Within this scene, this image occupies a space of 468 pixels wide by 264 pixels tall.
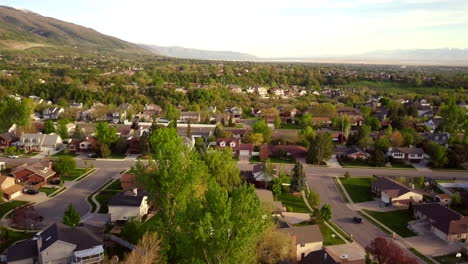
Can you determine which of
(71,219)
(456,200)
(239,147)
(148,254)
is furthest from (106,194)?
(456,200)

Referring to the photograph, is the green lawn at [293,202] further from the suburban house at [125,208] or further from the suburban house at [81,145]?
the suburban house at [81,145]

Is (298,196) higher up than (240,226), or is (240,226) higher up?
(240,226)

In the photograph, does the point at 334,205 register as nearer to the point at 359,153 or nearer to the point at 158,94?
the point at 359,153

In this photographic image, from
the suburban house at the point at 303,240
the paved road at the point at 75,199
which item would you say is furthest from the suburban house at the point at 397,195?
the paved road at the point at 75,199

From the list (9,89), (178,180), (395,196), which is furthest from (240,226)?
(9,89)

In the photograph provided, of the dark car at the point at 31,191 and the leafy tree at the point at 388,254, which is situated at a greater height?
the leafy tree at the point at 388,254

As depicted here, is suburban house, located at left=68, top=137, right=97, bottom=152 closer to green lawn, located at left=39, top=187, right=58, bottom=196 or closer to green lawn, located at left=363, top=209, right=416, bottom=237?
green lawn, located at left=39, top=187, right=58, bottom=196
